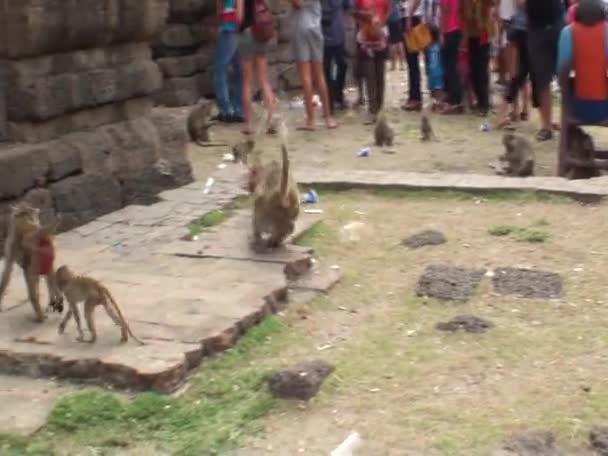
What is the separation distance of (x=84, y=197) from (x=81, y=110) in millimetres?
612

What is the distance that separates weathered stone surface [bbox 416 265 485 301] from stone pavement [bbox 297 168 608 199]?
1904 mm

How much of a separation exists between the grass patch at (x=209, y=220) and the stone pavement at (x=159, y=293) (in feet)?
0.20

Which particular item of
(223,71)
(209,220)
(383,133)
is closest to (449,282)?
(209,220)

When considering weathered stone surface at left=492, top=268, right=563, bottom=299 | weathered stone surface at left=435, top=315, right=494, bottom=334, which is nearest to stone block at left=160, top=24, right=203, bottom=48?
A: weathered stone surface at left=492, top=268, right=563, bottom=299

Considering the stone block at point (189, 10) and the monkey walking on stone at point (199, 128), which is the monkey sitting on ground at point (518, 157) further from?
the stone block at point (189, 10)

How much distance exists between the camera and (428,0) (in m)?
13.6

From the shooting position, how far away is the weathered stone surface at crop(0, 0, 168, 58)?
22.4ft

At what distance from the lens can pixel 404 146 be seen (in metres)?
11.2

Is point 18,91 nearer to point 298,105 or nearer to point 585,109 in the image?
point 585,109

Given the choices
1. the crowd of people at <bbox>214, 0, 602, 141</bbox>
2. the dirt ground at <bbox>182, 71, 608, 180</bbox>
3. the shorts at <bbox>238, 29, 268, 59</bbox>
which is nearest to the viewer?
the dirt ground at <bbox>182, 71, 608, 180</bbox>

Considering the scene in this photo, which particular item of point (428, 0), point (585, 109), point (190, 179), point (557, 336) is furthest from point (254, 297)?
point (428, 0)

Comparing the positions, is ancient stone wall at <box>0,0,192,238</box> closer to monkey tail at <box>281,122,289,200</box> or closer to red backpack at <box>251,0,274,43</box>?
monkey tail at <box>281,122,289,200</box>

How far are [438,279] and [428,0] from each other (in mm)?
7890

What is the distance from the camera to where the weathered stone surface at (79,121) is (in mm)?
7090
